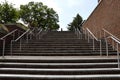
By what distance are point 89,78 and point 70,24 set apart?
4362 centimetres

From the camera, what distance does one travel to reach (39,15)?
163 ft

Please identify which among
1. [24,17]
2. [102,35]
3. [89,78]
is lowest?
[89,78]

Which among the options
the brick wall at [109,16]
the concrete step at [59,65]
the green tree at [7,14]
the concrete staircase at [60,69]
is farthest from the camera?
the green tree at [7,14]

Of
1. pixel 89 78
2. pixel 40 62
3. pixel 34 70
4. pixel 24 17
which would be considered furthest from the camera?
pixel 24 17

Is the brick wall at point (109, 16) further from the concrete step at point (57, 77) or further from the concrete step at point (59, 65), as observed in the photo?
the concrete step at point (57, 77)

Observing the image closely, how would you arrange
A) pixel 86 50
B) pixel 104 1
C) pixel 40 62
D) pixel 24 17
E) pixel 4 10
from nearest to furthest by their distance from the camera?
pixel 40 62
pixel 86 50
pixel 104 1
pixel 4 10
pixel 24 17

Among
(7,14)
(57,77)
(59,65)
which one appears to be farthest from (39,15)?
(57,77)

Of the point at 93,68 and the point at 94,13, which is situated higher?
the point at 94,13

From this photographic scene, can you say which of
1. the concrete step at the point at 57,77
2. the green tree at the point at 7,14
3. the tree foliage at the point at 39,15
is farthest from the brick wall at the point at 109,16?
the tree foliage at the point at 39,15

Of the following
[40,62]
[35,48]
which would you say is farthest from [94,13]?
[40,62]

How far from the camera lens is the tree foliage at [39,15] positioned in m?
48.6

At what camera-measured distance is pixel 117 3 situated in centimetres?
1056

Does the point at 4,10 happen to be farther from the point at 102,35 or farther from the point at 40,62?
the point at 40,62

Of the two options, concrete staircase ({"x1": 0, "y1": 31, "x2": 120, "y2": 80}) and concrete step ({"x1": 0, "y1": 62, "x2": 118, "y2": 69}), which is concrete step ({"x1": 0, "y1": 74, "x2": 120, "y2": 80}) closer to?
concrete staircase ({"x1": 0, "y1": 31, "x2": 120, "y2": 80})
